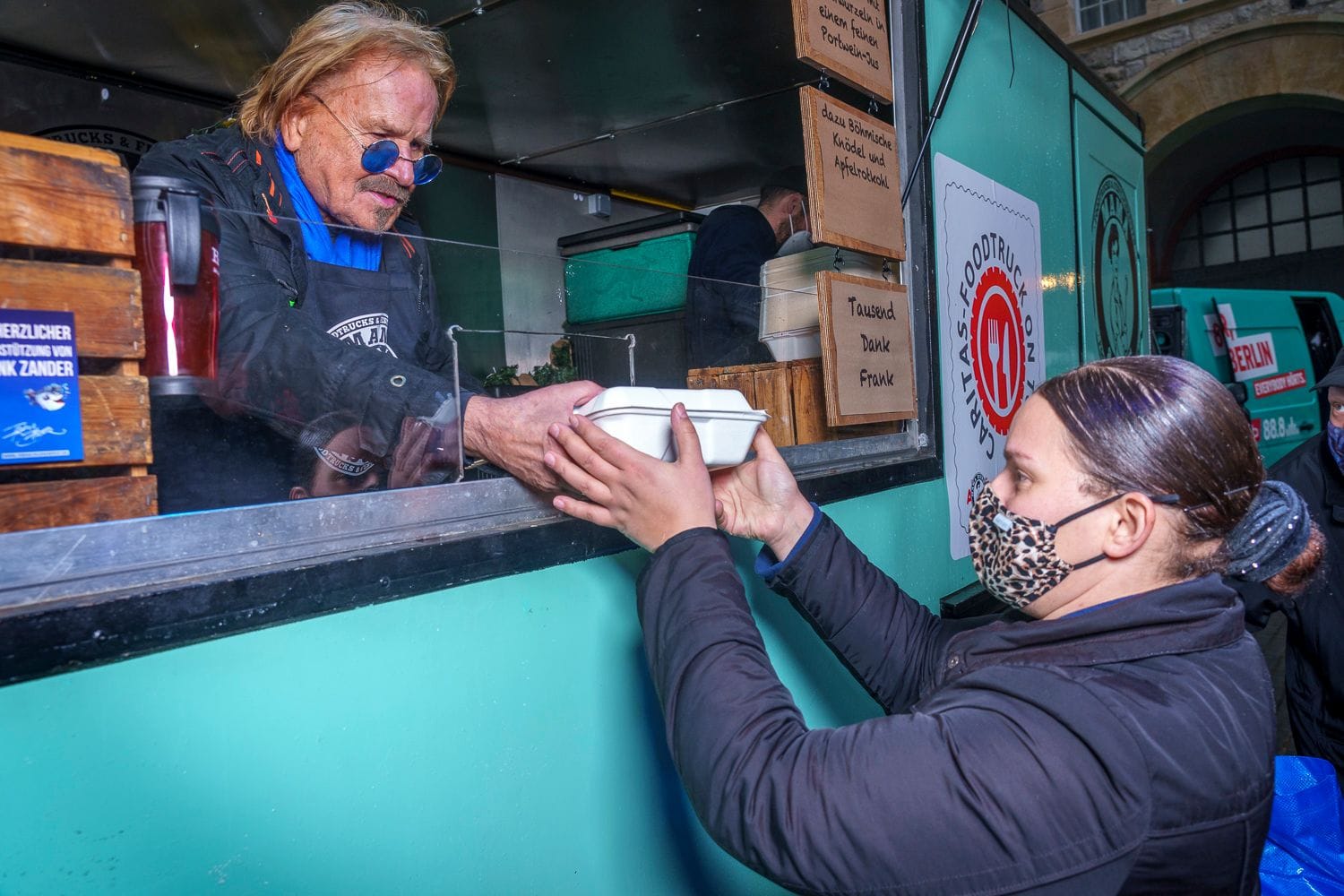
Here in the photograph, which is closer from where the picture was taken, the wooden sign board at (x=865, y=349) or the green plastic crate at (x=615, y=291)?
the green plastic crate at (x=615, y=291)

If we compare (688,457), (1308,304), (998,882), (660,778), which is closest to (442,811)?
(660,778)

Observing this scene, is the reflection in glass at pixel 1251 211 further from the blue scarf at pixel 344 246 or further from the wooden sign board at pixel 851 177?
the blue scarf at pixel 344 246

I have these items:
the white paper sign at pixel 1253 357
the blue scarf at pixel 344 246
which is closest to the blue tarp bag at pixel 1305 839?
the blue scarf at pixel 344 246

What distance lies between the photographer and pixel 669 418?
1.19m

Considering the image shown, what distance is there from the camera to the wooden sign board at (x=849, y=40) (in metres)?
1.86

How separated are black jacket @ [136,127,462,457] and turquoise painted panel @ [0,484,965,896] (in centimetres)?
25

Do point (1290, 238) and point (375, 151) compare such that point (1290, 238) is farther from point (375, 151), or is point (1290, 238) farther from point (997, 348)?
point (375, 151)

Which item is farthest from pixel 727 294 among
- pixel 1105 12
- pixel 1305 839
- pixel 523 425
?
pixel 1105 12

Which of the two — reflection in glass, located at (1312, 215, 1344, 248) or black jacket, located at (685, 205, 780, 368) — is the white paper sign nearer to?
black jacket, located at (685, 205, 780, 368)

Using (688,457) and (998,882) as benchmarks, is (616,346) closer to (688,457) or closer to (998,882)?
(688,457)

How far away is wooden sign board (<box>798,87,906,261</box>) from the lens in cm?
188

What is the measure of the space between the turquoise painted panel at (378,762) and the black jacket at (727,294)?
626mm

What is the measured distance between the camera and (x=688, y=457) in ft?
3.83

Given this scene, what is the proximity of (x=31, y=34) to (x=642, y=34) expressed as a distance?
2.27 metres
